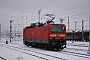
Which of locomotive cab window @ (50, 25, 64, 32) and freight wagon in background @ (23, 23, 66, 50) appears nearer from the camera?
freight wagon in background @ (23, 23, 66, 50)

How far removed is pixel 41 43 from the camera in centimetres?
2467

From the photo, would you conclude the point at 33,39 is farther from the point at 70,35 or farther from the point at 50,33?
the point at 70,35

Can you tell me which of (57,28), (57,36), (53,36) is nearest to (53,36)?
(53,36)

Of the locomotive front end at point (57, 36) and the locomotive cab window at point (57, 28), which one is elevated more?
the locomotive cab window at point (57, 28)

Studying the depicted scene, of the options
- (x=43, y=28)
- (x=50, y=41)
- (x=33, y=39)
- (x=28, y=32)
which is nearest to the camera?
(x=50, y=41)

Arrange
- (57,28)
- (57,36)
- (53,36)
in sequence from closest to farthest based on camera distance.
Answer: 1. (53,36)
2. (57,36)
3. (57,28)

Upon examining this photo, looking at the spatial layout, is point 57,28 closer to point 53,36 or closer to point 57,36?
point 57,36

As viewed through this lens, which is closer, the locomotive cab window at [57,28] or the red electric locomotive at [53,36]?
the red electric locomotive at [53,36]

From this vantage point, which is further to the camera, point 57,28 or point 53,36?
point 57,28

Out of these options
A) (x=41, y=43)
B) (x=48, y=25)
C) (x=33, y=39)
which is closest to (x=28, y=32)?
(x=33, y=39)

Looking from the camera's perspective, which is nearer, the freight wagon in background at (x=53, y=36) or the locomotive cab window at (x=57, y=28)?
the freight wagon in background at (x=53, y=36)

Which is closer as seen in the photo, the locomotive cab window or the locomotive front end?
the locomotive front end

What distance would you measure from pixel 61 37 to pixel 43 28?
109 inches

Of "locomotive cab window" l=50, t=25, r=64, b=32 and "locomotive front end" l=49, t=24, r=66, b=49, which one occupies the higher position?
"locomotive cab window" l=50, t=25, r=64, b=32
